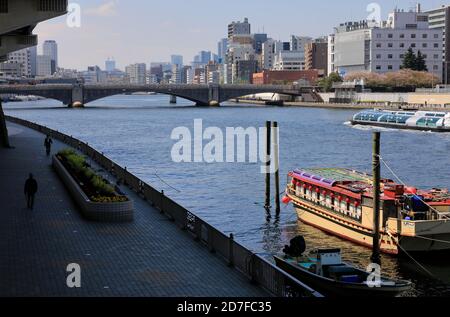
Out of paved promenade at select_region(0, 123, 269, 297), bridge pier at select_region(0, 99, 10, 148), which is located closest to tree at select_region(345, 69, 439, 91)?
bridge pier at select_region(0, 99, 10, 148)

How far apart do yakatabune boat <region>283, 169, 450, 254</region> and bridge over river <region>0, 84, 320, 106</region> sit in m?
131

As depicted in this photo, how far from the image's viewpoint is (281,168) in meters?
60.0

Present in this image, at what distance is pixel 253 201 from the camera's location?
4447 centimetres

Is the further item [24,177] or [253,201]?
[253,201]

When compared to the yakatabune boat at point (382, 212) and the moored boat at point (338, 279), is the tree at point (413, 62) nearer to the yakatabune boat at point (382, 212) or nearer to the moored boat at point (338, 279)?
the yakatabune boat at point (382, 212)

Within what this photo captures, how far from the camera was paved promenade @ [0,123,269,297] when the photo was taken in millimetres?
18828

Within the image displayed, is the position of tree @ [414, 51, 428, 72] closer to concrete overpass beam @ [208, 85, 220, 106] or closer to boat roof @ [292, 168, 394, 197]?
concrete overpass beam @ [208, 85, 220, 106]

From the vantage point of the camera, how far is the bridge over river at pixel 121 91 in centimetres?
17038

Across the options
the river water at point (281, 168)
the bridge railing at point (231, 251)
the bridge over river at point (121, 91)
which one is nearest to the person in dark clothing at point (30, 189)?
the bridge railing at point (231, 251)

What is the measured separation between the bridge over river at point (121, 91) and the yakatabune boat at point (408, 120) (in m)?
67.2

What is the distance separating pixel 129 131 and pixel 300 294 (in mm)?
91723

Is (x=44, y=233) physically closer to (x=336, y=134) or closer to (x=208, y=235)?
(x=208, y=235)

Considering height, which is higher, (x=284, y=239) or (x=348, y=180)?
(x=348, y=180)

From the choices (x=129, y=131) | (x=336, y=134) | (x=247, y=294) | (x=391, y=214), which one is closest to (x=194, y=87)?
(x=129, y=131)
